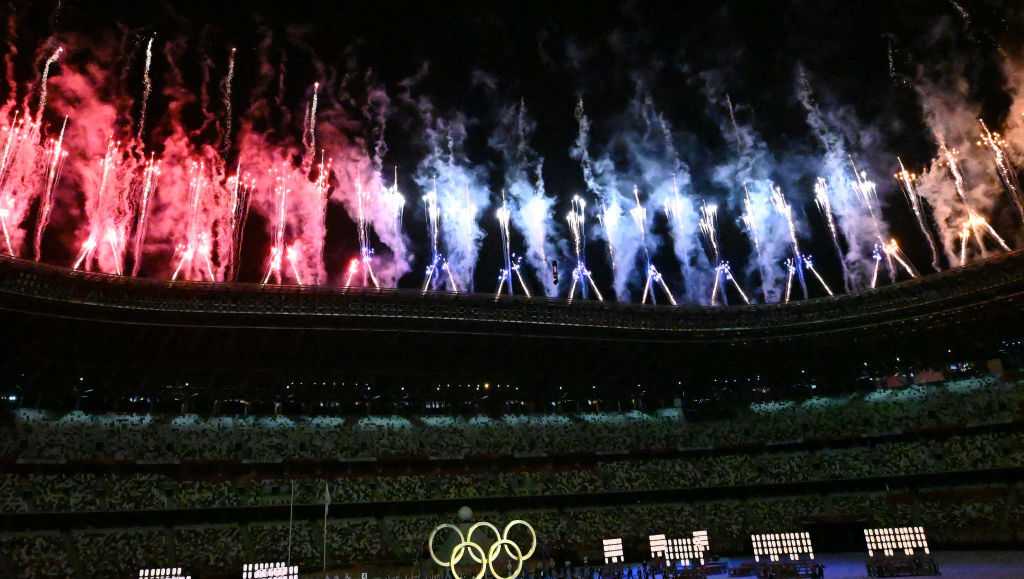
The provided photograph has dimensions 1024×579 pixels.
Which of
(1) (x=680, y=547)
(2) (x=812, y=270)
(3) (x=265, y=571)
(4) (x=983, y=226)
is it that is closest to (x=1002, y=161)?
(4) (x=983, y=226)

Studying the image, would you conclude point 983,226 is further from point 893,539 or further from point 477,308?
point 477,308

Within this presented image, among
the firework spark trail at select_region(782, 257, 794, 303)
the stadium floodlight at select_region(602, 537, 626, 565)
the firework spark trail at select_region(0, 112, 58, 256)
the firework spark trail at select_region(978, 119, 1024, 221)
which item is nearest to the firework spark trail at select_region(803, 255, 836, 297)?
the firework spark trail at select_region(782, 257, 794, 303)

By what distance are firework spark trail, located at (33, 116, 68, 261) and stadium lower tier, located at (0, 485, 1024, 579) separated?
572 inches

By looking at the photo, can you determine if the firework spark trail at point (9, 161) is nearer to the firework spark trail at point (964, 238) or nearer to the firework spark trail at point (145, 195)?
the firework spark trail at point (145, 195)

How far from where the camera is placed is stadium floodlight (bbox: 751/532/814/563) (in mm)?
38906

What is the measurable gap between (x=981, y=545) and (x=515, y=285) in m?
Result: 34.3

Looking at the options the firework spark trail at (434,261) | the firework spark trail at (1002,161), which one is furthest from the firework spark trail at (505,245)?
the firework spark trail at (1002,161)

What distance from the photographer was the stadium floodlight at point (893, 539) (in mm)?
36312

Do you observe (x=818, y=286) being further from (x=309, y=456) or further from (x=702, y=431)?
(x=309, y=456)

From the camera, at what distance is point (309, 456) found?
39.2 m

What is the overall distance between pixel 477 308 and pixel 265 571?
60.0 feet

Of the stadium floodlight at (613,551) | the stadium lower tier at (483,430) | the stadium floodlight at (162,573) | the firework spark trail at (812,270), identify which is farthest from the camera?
the firework spark trail at (812,270)

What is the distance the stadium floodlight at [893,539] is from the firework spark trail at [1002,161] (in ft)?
63.6

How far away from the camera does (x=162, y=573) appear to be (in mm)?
32688
